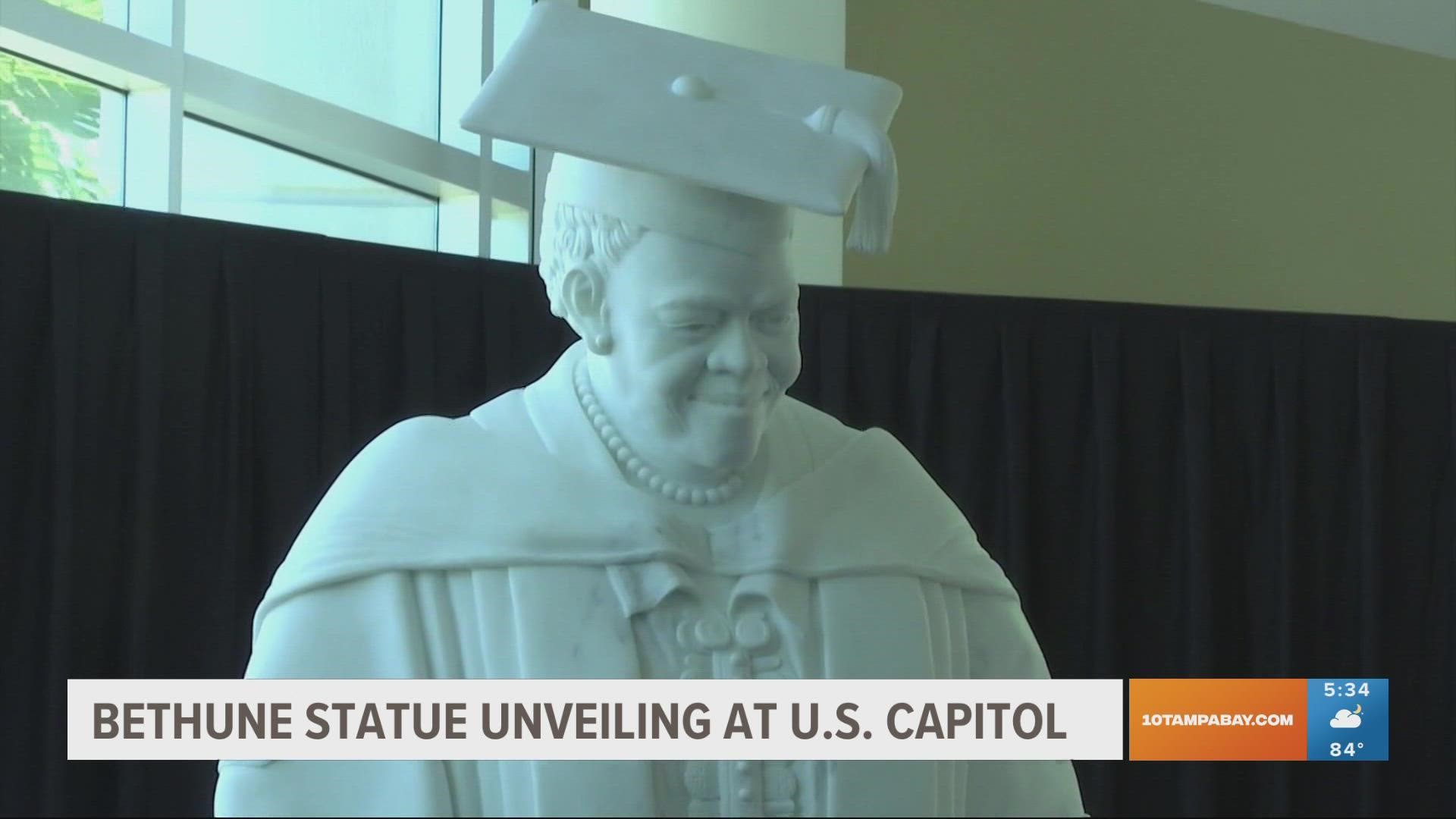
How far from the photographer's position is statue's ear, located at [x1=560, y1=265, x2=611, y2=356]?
2.58m

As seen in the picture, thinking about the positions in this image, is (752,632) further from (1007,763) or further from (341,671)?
(341,671)

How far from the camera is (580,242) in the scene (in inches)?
102

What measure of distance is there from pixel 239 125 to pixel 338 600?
433cm

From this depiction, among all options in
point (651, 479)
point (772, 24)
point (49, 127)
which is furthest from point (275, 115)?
point (651, 479)

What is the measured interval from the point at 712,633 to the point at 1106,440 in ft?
16.3

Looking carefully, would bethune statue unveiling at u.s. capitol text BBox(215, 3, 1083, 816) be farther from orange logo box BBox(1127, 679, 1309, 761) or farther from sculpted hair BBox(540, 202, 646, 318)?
orange logo box BBox(1127, 679, 1309, 761)

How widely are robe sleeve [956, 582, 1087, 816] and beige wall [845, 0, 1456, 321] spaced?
5.02m

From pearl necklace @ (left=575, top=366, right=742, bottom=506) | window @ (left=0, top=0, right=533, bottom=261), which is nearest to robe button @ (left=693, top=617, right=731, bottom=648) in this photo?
pearl necklace @ (left=575, top=366, right=742, bottom=506)

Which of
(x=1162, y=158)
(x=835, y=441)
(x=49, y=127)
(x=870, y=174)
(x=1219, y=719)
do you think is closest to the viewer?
(x=870, y=174)

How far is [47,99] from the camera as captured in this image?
5.93 m

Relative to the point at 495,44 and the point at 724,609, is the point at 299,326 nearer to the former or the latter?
the point at 495,44

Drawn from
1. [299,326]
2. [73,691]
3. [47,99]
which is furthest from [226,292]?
[73,691]

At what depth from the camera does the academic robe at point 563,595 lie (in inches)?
95.1

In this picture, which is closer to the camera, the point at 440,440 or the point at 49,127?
the point at 440,440
